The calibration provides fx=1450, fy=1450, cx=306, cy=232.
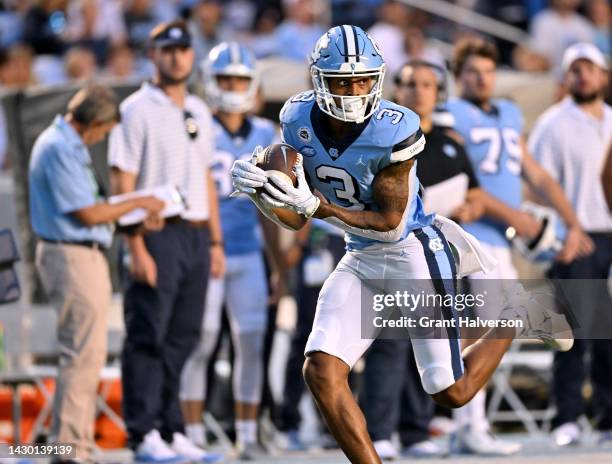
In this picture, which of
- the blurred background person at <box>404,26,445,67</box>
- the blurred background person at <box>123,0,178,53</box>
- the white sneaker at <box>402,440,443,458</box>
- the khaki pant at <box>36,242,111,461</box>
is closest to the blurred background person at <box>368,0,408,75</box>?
the blurred background person at <box>404,26,445,67</box>

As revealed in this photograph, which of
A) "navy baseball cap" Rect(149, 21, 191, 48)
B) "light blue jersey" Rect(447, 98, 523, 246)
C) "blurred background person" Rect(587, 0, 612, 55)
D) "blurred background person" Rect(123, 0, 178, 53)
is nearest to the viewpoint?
"navy baseball cap" Rect(149, 21, 191, 48)

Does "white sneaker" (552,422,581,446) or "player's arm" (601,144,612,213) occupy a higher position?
"player's arm" (601,144,612,213)

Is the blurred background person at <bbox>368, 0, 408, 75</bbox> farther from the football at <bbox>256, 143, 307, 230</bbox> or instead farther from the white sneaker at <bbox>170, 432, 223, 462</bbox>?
the football at <bbox>256, 143, 307, 230</bbox>

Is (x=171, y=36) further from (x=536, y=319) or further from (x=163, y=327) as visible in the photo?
(x=536, y=319)

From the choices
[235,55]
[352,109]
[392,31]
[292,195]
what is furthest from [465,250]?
[392,31]

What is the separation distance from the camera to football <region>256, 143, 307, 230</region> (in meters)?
5.13

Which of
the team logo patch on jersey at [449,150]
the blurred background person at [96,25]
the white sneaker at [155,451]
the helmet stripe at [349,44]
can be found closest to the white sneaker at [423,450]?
the white sneaker at [155,451]

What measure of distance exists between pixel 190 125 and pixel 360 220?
216 centimetres

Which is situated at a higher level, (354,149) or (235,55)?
(235,55)

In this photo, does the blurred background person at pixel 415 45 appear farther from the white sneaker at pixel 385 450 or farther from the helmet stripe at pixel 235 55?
the white sneaker at pixel 385 450

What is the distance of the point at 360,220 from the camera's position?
539cm

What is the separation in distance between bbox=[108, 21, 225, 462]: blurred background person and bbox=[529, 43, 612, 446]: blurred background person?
197cm

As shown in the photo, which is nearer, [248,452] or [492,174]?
[248,452]

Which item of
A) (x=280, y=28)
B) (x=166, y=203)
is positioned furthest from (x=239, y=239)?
(x=280, y=28)
